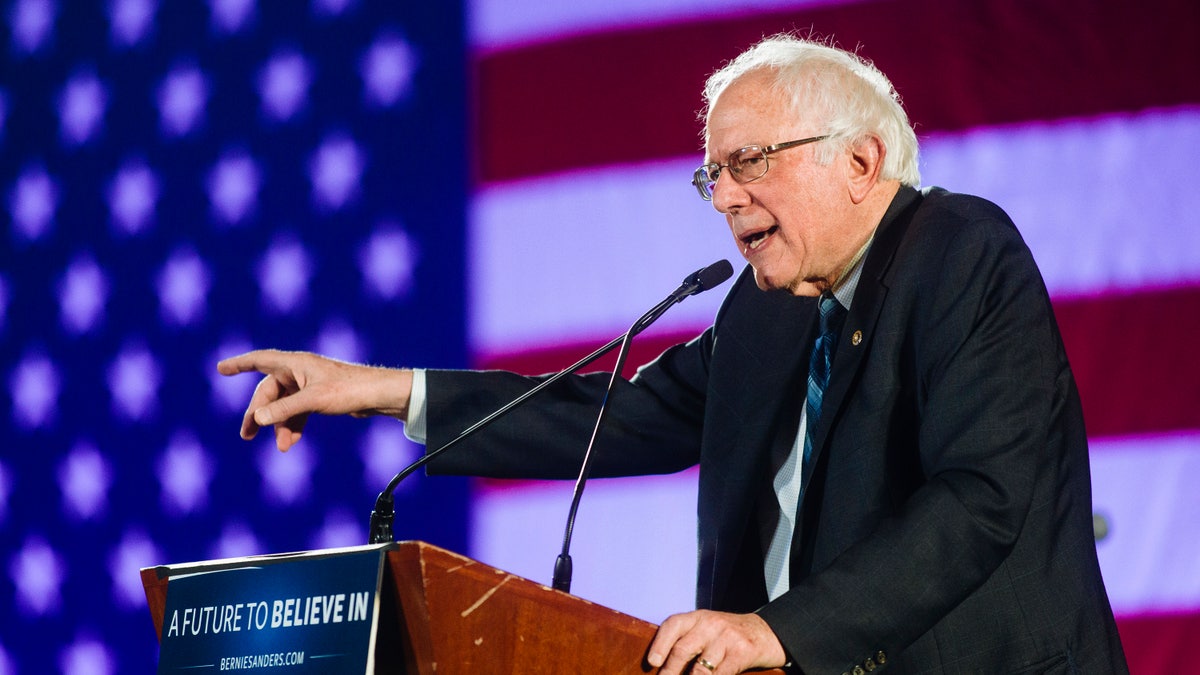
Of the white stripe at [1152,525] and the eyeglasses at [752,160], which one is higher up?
the eyeglasses at [752,160]

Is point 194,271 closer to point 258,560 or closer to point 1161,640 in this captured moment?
point 258,560

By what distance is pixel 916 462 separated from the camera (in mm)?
1548

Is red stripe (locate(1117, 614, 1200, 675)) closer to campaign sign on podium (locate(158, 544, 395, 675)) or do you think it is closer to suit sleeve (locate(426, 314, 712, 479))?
suit sleeve (locate(426, 314, 712, 479))

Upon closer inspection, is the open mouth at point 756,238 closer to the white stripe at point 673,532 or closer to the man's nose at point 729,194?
the man's nose at point 729,194

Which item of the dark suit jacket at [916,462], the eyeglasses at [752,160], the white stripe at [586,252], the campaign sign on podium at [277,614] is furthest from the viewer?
the white stripe at [586,252]

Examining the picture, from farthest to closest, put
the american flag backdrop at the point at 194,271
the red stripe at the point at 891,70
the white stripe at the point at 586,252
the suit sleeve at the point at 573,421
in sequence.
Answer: the american flag backdrop at the point at 194,271 < the white stripe at the point at 586,252 < the red stripe at the point at 891,70 < the suit sleeve at the point at 573,421

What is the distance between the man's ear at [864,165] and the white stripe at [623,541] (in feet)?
3.64

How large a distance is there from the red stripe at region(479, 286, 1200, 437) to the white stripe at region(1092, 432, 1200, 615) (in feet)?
0.14

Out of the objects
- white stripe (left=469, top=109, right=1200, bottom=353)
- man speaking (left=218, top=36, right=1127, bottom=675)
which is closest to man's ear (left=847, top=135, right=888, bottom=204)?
man speaking (left=218, top=36, right=1127, bottom=675)

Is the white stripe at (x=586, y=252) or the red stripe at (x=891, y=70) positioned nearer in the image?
the red stripe at (x=891, y=70)

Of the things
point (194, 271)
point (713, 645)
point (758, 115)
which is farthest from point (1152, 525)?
point (194, 271)

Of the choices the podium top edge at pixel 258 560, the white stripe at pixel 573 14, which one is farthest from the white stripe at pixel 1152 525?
the podium top edge at pixel 258 560

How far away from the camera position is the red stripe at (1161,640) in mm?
2379

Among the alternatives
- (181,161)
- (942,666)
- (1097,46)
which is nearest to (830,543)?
(942,666)
